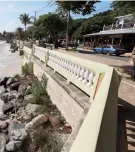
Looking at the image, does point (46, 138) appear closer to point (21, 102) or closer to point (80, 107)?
point (80, 107)

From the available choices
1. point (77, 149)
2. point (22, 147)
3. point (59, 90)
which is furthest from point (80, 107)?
point (77, 149)

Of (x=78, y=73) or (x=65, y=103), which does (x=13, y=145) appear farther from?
(x=78, y=73)

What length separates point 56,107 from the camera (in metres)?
9.58

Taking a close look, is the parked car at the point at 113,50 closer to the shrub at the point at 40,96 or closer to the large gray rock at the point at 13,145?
the shrub at the point at 40,96

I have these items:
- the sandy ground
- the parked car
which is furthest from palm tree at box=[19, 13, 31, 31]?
the parked car

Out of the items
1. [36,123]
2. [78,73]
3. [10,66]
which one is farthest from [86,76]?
[10,66]

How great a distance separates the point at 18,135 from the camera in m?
7.52

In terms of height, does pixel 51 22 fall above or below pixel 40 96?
above

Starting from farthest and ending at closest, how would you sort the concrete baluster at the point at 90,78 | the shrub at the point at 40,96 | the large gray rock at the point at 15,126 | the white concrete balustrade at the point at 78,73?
the shrub at the point at 40,96
the large gray rock at the point at 15,126
the white concrete balustrade at the point at 78,73
the concrete baluster at the point at 90,78

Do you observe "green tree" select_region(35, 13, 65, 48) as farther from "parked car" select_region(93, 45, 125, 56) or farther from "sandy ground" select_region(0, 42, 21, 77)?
"parked car" select_region(93, 45, 125, 56)

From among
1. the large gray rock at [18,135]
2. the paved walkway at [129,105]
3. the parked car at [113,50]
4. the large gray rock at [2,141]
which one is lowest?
the parked car at [113,50]

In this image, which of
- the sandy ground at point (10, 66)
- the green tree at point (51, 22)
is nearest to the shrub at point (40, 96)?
the sandy ground at point (10, 66)

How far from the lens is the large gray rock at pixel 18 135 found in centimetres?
736

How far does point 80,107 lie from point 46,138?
1.32 m
